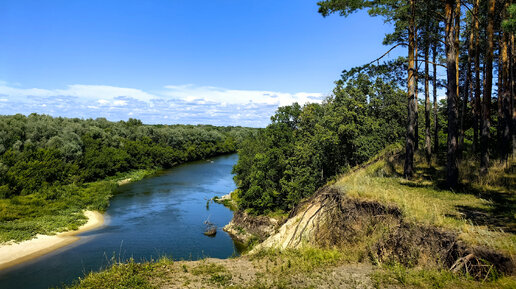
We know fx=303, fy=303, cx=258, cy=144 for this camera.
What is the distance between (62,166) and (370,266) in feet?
179

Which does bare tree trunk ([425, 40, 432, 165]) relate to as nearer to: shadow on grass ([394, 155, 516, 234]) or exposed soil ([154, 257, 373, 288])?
shadow on grass ([394, 155, 516, 234])

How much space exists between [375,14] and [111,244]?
93.9 feet

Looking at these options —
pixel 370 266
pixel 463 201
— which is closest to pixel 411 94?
pixel 463 201

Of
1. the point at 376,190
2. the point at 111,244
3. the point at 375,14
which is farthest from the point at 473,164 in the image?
the point at 111,244

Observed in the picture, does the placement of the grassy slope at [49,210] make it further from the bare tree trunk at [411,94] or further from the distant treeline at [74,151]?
the bare tree trunk at [411,94]

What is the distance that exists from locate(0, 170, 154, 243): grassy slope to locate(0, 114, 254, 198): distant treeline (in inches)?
100

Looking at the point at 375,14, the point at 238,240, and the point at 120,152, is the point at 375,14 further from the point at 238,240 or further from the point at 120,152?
the point at 120,152

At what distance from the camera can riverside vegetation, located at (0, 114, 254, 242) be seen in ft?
113

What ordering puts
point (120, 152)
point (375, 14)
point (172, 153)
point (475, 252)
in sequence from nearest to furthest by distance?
point (475, 252), point (375, 14), point (120, 152), point (172, 153)

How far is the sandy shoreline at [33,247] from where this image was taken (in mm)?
24961

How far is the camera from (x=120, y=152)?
227ft

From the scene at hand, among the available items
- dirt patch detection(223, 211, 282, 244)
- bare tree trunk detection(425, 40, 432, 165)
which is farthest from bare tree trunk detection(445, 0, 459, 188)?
dirt patch detection(223, 211, 282, 244)

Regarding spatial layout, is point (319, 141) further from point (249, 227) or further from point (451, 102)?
point (451, 102)

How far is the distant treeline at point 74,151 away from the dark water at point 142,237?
9.93m
